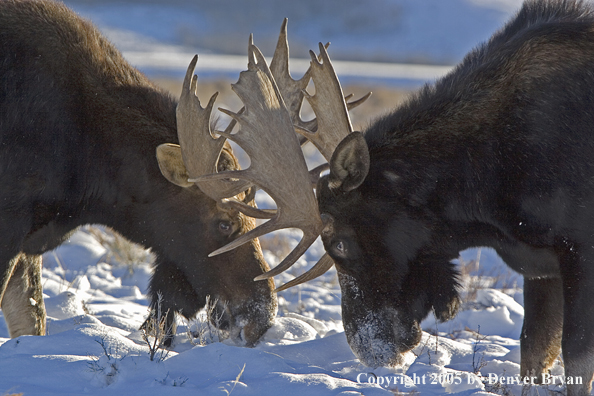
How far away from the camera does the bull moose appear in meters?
4.16

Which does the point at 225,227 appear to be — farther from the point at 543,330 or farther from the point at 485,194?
the point at 543,330

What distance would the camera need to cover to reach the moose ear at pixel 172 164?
4.86 m

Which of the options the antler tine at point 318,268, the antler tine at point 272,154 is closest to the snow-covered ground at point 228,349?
the antler tine at point 318,268

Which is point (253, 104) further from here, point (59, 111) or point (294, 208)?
point (59, 111)

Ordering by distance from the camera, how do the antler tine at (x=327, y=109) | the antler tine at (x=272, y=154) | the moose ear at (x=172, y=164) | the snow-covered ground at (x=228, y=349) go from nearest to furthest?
1. the snow-covered ground at (x=228, y=349)
2. the antler tine at (x=272, y=154)
3. the antler tine at (x=327, y=109)
4. the moose ear at (x=172, y=164)

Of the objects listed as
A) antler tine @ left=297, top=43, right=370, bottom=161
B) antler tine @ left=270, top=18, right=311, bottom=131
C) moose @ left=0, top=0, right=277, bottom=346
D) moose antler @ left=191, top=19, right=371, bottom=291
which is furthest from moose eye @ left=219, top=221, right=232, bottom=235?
antler tine @ left=270, top=18, right=311, bottom=131

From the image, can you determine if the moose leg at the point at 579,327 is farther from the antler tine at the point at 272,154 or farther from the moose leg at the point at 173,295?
the moose leg at the point at 173,295

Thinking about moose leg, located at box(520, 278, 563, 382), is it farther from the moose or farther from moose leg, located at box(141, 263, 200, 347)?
moose leg, located at box(141, 263, 200, 347)

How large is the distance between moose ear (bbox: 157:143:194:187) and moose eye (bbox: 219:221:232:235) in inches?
13.3

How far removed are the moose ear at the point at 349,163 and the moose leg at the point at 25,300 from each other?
2248 millimetres

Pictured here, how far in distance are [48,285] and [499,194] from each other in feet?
13.6

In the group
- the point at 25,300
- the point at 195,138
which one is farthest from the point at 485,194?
the point at 25,300

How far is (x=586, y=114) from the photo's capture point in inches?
165

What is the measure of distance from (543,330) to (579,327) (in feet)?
2.35
